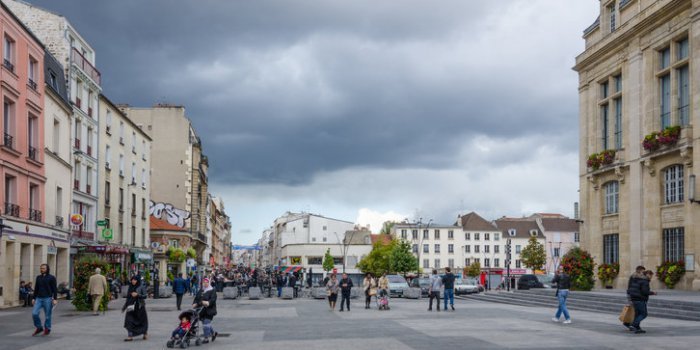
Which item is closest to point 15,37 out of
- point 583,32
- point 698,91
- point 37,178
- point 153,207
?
point 37,178

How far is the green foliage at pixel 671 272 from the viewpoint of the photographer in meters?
31.6

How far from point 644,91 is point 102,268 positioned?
26034mm

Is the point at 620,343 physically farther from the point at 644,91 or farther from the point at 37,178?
the point at 37,178

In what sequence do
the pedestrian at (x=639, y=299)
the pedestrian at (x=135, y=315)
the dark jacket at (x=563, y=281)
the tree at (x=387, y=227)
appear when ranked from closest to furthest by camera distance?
the pedestrian at (x=135, y=315) → the pedestrian at (x=639, y=299) → the dark jacket at (x=563, y=281) → the tree at (x=387, y=227)

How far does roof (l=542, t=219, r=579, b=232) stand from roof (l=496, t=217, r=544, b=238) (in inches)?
59.8

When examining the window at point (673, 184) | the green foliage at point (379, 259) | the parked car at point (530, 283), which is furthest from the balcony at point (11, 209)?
the green foliage at point (379, 259)

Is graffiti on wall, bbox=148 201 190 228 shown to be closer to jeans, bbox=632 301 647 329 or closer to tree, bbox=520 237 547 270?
tree, bbox=520 237 547 270

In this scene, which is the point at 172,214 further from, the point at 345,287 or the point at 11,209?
the point at 345,287

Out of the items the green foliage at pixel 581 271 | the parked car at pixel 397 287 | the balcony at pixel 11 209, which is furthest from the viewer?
the parked car at pixel 397 287

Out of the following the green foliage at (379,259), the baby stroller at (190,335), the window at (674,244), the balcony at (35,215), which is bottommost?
the green foliage at (379,259)

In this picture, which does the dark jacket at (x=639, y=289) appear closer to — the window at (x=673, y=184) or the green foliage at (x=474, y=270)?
the window at (x=673, y=184)

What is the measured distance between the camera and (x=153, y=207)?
217 ft

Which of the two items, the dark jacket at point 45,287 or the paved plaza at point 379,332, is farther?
the dark jacket at point 45,287

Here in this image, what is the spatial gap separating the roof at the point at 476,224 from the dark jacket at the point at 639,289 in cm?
9462
